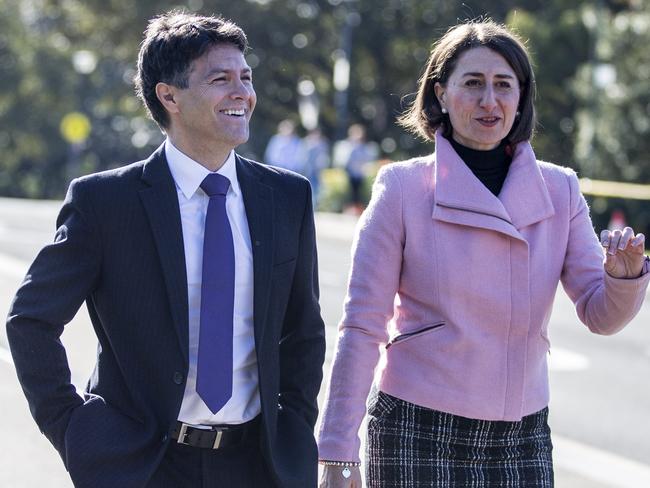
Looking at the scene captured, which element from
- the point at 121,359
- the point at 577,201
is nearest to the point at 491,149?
the point at 577,201

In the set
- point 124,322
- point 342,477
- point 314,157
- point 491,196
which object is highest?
point 314,157

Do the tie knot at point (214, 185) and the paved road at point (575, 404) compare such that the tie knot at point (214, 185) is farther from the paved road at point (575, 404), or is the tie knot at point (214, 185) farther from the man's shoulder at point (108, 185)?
the paved road at point (575, 404)

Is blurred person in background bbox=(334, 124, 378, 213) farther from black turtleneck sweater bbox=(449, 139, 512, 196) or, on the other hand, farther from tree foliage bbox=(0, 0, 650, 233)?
black turtleneck sweater bbox=(449, 139, 512, 196)

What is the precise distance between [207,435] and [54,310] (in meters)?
0.48

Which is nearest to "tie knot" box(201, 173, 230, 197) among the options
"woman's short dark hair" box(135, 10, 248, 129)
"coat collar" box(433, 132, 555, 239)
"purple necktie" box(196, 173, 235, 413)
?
"purple necktie" box(196, 173, 235, 413)

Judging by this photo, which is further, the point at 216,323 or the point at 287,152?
the point at 287,152

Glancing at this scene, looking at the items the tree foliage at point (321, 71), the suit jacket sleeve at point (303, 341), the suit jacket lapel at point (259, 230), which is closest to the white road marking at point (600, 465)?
the suit jacket sleeve at point (303, 341)

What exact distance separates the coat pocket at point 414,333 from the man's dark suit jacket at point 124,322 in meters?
0.44

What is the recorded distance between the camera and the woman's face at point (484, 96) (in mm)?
3783

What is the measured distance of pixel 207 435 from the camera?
3330mm

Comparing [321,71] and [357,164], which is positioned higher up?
[321,71]

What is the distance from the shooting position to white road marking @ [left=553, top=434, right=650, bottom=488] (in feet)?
23.3

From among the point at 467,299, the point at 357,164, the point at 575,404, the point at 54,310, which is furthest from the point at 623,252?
the point at 357,164

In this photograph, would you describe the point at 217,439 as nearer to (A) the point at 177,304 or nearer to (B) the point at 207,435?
(B) the point at 207,435
